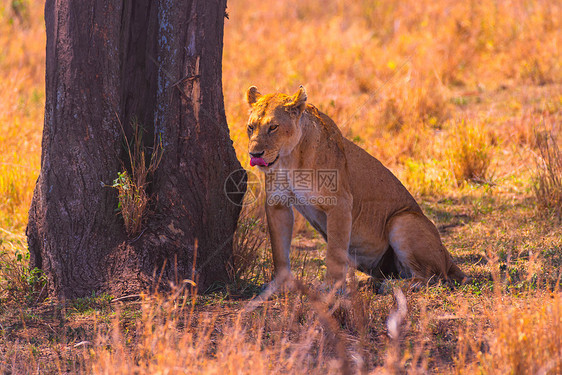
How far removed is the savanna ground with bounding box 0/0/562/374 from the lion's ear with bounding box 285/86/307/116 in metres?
1.15

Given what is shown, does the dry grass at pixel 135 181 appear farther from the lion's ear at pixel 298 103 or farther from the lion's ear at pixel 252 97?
the lion's ear at pixel 298 103

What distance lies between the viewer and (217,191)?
15.9 feet

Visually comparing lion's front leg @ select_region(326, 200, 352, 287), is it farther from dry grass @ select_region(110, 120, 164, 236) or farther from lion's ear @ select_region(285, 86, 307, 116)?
dry grass @ select_region(110, 120, 164, 236)

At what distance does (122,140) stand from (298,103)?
52.1 inches

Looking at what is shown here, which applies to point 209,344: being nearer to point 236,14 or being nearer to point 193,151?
point 193,151

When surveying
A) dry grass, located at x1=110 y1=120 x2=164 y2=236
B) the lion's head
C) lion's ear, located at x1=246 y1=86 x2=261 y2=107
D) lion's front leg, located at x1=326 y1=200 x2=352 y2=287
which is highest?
lion's ear, located at x1=246 y1=86 x2=261 y2=107

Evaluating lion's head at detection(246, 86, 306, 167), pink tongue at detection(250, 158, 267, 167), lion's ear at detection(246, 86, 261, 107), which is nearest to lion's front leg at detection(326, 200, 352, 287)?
lion's head at detection(246, 86, 306, 167)

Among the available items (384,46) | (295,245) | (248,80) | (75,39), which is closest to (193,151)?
(75,39)

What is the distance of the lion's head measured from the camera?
4.55m

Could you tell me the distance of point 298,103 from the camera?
4750 mm

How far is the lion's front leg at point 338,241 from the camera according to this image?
192 inches

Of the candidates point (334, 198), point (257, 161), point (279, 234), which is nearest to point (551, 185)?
point (334, 198)

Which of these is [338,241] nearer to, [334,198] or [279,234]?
[334,198]

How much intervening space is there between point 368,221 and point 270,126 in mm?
1302
